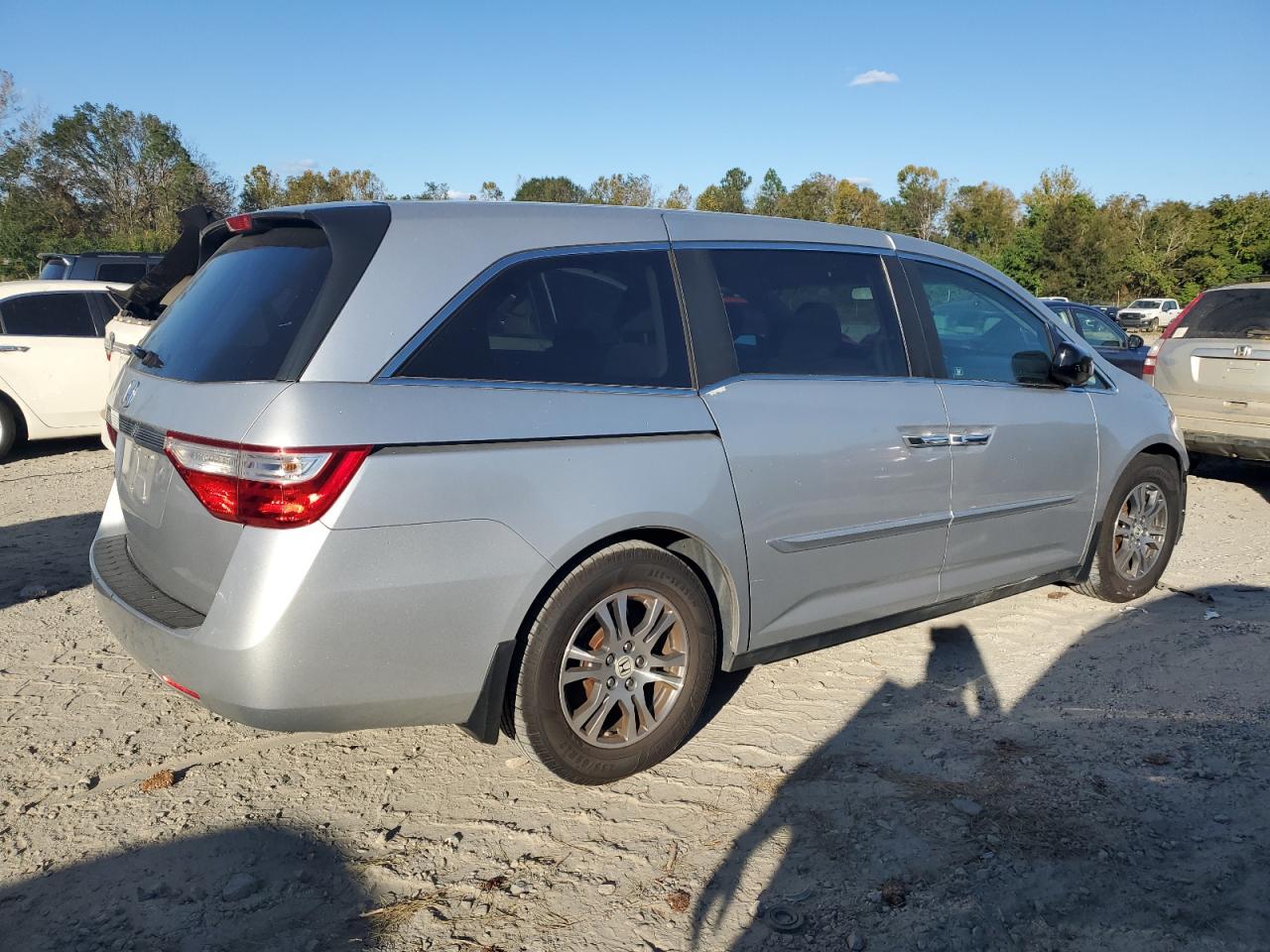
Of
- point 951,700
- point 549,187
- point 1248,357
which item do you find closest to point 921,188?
point 549,187

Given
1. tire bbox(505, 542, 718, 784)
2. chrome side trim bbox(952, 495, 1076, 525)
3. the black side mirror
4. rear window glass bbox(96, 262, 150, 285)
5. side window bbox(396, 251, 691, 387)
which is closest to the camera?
side window bbox(396, 251, 691, 387)

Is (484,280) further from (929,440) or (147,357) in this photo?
(929,440)

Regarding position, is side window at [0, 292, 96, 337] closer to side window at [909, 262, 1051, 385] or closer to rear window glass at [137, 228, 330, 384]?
rear window glass at [137, 228, 330, 384]

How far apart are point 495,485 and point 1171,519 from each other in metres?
4.29

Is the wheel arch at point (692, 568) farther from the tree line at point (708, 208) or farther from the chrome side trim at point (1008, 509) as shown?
the tree line at point (708, 208)

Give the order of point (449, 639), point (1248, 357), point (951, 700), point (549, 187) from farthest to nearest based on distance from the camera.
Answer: point (549, 187)
point (1248, 357)
point (951, 700)
point (449, 639)

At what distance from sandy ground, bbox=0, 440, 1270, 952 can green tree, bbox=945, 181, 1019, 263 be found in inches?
2316

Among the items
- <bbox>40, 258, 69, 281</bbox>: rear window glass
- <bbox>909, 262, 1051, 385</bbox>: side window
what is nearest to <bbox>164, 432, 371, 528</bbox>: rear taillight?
<bbox>909, 262, 1051, 385</bbox>: side window

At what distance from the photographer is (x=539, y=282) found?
3.20 metres

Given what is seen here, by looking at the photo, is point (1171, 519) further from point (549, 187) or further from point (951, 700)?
point (549, 187)

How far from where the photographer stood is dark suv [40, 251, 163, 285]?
1320 centimetres

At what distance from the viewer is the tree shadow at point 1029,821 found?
265 cm

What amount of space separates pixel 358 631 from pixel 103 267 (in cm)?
1265

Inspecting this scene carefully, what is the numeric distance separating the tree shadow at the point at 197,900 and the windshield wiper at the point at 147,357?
5.07 ft
